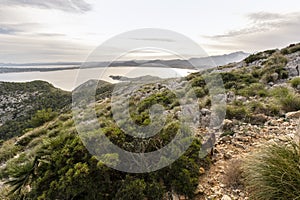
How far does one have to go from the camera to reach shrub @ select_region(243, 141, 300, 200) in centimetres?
282

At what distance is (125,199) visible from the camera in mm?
3229

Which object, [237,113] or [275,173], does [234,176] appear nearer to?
[275,173]

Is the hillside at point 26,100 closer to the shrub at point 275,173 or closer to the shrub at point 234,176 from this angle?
the shrub at point 234,176

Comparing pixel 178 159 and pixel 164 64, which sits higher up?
pixel 164 64

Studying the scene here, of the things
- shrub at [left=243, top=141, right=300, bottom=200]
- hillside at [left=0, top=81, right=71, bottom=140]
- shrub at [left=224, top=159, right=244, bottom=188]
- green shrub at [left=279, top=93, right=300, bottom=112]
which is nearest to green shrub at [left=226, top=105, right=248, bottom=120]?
green shrub at [left=279, top=93, right=300, bottom=112]

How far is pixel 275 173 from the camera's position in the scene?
297 centimetres

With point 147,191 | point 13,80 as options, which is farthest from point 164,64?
point 13,80

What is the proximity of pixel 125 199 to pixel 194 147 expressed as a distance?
4.75 ft

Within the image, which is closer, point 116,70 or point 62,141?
point 62,141

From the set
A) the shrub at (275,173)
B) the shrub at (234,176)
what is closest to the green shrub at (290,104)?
the shrub at (234,176)

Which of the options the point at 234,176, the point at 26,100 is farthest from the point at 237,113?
the point at 26,100

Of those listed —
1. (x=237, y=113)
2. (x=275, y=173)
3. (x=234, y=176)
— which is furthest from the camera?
(x=237, y=113)

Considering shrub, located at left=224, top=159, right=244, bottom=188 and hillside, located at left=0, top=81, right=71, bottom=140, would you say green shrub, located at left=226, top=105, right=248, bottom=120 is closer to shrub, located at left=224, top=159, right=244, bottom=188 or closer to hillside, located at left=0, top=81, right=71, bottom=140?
shrub, located at left=224, top=159, right=244, bottom=188

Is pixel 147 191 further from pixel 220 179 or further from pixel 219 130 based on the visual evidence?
pixel 219 130
